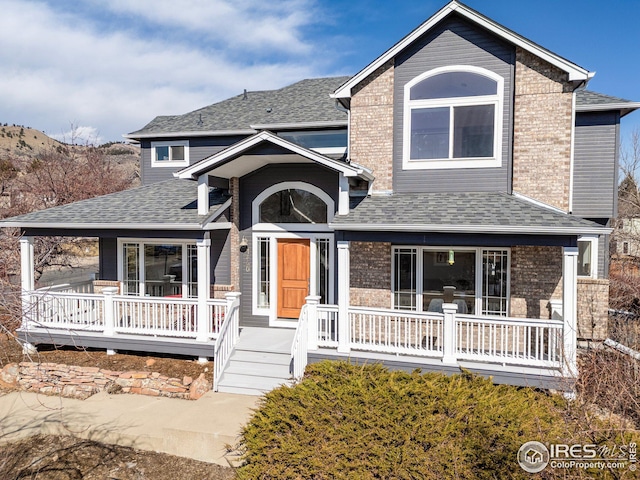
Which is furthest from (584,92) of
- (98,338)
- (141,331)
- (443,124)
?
(98,338)

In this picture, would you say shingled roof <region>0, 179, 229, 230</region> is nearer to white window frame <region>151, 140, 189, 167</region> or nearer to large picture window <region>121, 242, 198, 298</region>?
large picture window <region>121, 242, 198, 298</region>

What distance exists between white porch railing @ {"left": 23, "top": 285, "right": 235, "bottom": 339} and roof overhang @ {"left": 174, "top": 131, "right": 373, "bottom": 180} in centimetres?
312

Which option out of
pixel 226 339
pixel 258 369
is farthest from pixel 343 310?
pixel 226 339

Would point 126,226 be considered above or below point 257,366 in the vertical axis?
above

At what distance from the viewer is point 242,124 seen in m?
13.3

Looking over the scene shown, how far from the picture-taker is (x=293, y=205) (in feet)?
34.7

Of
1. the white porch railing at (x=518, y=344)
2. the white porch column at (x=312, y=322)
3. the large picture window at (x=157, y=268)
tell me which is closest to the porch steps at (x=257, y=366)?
the white porch column at (x=312, y=322)

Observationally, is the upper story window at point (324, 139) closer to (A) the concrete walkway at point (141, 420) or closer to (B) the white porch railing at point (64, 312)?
(B) the white porch railing at point (64, 312)

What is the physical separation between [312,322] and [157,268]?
554 centimetres

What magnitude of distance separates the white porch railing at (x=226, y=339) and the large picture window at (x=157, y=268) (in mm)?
2651

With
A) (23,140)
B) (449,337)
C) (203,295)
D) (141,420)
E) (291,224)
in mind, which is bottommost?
(141,420)

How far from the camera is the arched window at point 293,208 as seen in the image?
1044 centimetres

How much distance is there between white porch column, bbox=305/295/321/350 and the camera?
8570 millimetres

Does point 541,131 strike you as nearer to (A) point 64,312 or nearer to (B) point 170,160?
(B) point 170,160
